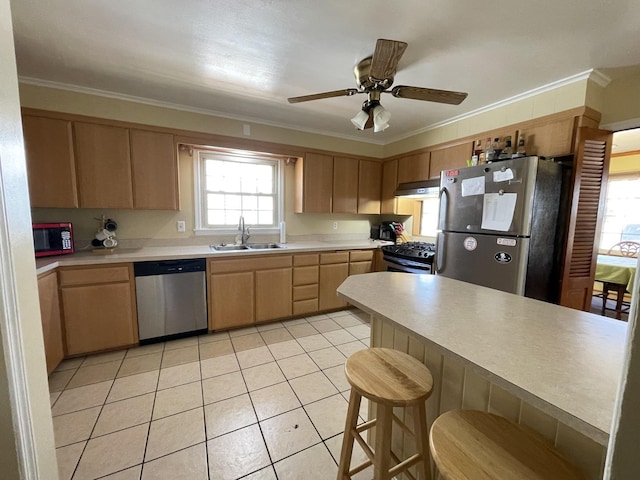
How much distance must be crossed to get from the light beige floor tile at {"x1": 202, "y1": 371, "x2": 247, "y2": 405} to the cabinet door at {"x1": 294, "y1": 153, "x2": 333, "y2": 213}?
2083 mm

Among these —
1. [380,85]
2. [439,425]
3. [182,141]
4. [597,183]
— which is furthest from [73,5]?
[597,183]

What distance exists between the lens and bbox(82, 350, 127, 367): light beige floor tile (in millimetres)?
2240

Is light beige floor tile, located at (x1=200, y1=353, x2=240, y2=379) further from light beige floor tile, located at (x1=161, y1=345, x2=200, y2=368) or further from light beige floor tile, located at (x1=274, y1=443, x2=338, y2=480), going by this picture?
light beige floor tile, located at (x1=274, y1=443, x2=338, y2=480)

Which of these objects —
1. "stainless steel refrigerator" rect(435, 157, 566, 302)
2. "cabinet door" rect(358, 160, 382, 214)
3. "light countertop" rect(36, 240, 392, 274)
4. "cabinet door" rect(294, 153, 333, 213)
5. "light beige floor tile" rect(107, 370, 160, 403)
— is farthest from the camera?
"cabinet door" rect(358, 160, 382, 214)

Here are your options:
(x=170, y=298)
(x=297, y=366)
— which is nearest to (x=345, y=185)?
(x=297, y=366)

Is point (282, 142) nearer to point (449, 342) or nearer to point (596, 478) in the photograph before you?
point (449, 342)

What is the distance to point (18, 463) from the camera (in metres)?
0.59

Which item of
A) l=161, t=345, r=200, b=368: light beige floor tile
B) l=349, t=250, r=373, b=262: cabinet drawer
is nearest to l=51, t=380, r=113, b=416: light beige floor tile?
l=161, t=345, r=200, b=368: light beige floor tile

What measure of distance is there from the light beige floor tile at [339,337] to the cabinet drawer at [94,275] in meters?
1.97

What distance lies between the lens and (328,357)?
2.37m

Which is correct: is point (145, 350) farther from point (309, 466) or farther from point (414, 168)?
point (414, 168)

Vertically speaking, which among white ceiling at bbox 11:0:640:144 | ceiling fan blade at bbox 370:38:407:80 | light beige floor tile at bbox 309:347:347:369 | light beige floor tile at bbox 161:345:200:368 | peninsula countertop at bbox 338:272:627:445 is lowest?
light beige floor tile at bbox 161:345:200:368

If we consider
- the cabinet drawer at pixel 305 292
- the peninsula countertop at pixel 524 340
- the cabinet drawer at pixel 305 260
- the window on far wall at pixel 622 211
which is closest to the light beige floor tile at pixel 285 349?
the cabinet drawer at pixel 305 292

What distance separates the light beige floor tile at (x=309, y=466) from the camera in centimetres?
132
